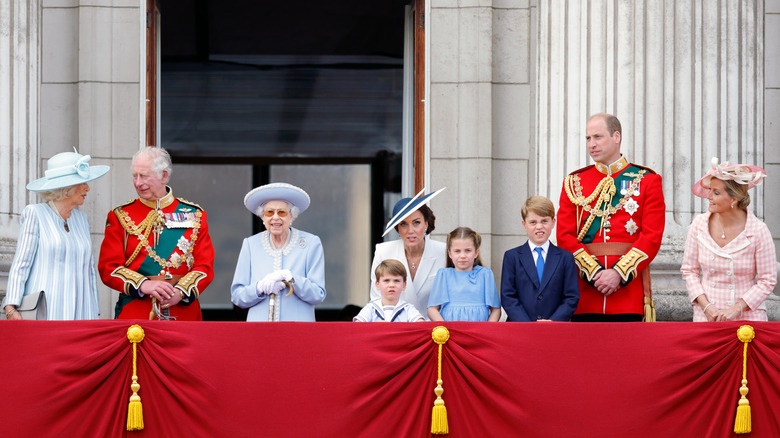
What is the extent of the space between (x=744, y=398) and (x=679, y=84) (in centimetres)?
340

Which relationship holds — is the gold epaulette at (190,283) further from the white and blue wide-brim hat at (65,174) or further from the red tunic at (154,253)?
the white and blue wide-brim hat at (65,174)

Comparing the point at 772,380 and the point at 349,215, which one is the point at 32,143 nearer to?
the point at 772,380

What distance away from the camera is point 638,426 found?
5520mm

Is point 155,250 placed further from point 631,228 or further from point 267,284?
point 631,228

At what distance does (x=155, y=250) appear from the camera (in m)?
6.53

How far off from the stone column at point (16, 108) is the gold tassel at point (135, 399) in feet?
9.80

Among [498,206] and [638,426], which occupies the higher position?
[498,206]

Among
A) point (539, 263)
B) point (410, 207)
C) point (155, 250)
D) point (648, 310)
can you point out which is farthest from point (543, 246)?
point (155, 250)

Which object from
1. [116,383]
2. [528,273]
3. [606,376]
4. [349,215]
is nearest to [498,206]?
[528,273]

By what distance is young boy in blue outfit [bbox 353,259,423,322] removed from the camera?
6172 mm

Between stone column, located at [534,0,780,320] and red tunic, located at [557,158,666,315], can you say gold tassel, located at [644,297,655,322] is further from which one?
stone column, located at [534,0,780,320]

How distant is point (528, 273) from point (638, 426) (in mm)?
1166

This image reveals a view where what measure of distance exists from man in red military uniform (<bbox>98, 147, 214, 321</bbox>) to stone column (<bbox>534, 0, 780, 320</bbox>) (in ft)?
11.2

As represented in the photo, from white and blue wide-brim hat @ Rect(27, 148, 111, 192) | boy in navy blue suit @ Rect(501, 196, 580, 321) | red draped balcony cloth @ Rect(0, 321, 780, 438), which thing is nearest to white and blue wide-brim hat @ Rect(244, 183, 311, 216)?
white and blue wide-brim hat @ Rect(27, 148, 111, 192)
